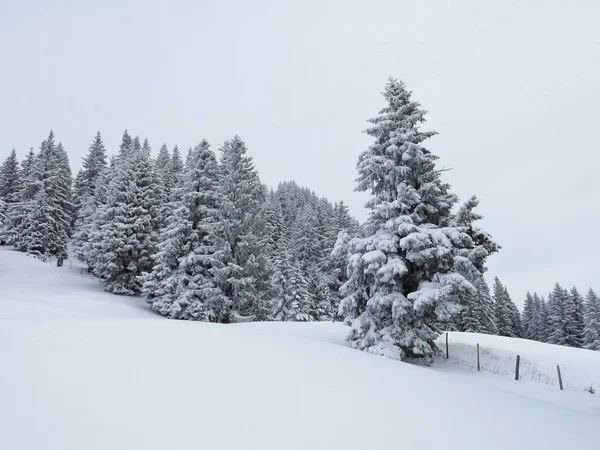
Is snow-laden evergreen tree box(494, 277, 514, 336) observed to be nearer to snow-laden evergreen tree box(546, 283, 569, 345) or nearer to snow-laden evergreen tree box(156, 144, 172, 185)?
snow-laden evergreen tree box(546, 283, 569, 345)

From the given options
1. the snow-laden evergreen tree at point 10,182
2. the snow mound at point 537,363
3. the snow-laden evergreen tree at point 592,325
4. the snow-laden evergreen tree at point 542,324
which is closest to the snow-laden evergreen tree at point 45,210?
the snow-laden evergreen tree at point 10,182

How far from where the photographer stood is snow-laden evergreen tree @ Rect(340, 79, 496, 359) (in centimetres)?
1502

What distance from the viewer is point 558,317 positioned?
5700 cm

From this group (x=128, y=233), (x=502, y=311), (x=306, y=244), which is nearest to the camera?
(x=128, y=233)

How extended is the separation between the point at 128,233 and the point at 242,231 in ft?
39.5

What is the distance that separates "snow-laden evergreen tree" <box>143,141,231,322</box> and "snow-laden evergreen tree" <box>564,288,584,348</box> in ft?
184

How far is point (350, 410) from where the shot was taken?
255 inches

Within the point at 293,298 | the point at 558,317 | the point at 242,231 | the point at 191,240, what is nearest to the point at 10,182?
the point at 191,240

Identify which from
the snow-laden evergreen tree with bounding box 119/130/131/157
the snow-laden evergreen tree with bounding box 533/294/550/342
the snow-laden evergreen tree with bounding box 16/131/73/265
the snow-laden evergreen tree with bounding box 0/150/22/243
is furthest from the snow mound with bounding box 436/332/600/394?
the snow-laden evergreen tree with bounding box 0/150/22/243

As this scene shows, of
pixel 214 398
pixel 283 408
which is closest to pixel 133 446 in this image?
pixel 214 398

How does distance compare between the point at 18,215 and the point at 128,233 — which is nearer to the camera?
the point at 128,233

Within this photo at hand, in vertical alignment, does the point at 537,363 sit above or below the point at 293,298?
below

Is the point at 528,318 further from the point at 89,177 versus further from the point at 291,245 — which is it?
the point at 89,177

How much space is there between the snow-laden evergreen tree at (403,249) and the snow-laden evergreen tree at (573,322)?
172ft
